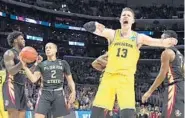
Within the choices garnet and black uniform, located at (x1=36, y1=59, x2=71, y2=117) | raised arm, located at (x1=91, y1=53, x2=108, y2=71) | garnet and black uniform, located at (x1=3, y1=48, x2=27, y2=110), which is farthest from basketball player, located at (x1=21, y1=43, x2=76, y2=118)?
raised arm, located at (x1=91, y1=53, x2=108, y2=71)

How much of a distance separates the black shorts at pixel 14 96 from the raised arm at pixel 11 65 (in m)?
0.45

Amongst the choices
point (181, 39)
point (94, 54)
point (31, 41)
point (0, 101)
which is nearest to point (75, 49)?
point (94, 54)

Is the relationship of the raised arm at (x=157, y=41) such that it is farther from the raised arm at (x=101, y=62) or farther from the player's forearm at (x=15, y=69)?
the player's forearm at (x=15, y=69)

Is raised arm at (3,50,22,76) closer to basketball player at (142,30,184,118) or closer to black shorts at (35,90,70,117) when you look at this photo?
black shorts at (35,90,70,117)

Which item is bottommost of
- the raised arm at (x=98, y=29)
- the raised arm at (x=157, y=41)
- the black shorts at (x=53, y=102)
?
the black shorts at (x=53, y=102)

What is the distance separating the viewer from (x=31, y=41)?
43.5m

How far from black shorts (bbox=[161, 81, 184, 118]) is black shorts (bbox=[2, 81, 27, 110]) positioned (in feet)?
9.09

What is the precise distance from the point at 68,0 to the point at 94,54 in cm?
729

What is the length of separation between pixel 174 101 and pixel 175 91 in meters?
0.17

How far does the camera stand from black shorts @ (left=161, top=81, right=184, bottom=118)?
257 inches

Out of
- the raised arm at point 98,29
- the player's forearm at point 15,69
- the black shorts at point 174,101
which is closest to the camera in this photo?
the raised arm at point 98,29

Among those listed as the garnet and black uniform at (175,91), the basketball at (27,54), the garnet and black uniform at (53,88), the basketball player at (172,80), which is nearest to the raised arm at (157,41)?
the basketball player at (172,80)

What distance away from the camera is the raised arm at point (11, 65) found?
Result: 7305mm

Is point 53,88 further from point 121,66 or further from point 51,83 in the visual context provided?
→ point 121,66
